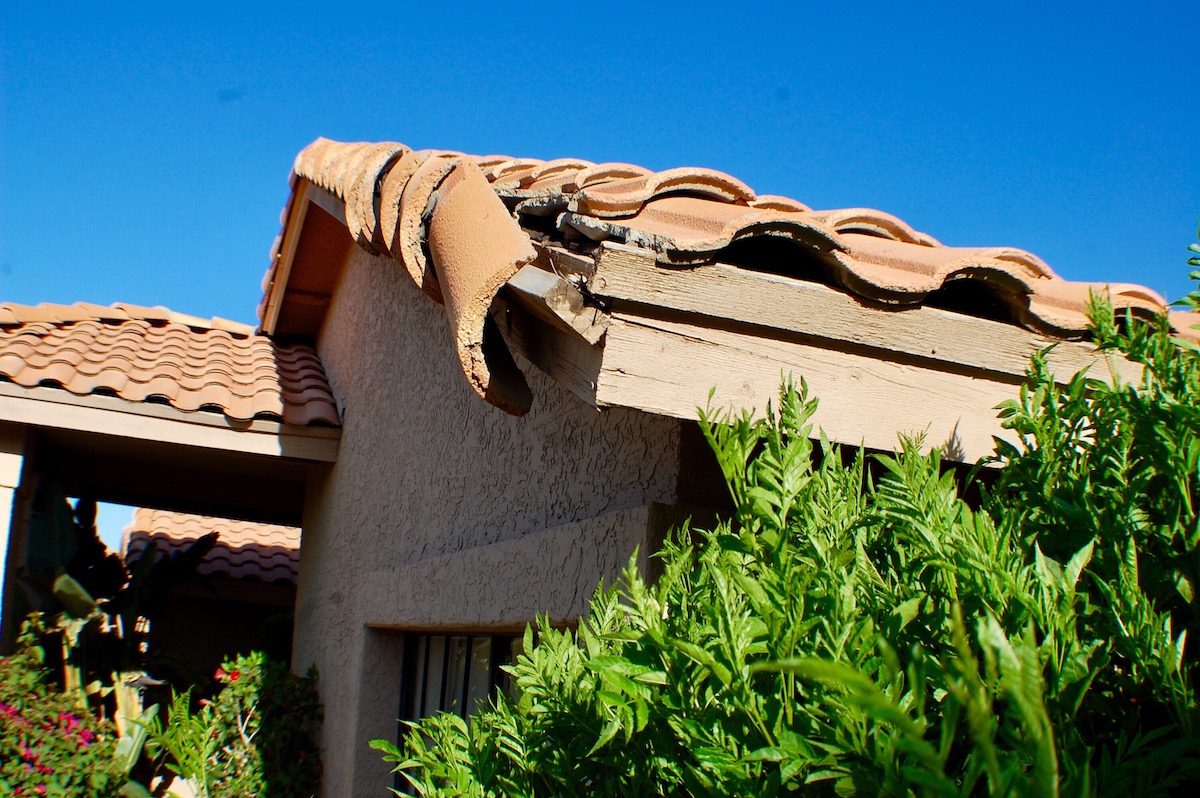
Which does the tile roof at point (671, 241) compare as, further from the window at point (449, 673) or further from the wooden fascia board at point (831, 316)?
the window at point (449, 673)

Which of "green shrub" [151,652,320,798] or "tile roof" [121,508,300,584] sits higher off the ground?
"tile roof" [121,508,300,584]

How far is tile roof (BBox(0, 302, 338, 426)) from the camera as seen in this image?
19.1ft

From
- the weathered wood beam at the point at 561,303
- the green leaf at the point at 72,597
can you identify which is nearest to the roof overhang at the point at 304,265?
the green leaf at the point at 72,597

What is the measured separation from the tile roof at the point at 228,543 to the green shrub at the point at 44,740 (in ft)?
14.9

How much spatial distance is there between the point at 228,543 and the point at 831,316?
11620 millimetres

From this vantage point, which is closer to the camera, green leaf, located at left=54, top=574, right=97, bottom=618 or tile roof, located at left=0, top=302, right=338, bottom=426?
tile roof, located at left=0, top=302, right=338, bottom=426

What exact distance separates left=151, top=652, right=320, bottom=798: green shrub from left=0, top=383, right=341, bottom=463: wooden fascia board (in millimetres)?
1474

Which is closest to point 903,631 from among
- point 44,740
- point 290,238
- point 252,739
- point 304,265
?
point 252,739

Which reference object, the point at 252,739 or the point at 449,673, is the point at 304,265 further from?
the point at 449,673

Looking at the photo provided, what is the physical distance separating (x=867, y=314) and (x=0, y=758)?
591 centimetres

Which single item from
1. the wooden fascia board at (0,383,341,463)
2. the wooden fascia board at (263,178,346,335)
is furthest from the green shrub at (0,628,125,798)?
the wooden fascia board at (263,178,346,335)

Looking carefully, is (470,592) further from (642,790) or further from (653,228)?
(642,790)

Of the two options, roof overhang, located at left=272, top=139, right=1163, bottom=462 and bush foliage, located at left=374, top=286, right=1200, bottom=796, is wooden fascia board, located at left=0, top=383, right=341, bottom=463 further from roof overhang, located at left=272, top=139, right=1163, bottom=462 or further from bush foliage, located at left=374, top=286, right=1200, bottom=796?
bush foliage, located at left=374, top=286, right=1200, bottom=796

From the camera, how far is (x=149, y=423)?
→ 583 cm
